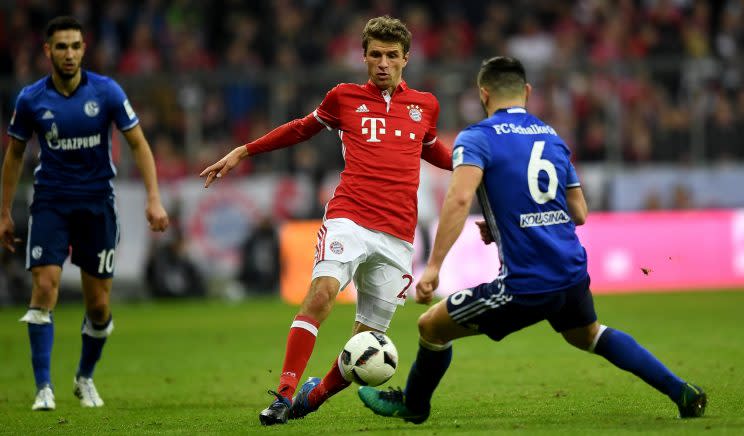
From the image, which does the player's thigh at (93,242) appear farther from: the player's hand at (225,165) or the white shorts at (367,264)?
the white shorts at (367,264)

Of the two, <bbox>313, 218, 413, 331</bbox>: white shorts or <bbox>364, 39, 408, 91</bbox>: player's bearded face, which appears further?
<bbox>364, 39, 408, 91</bbox>: player's bearded face

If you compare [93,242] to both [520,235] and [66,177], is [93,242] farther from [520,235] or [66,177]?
[520,235]

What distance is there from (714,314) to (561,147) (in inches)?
349

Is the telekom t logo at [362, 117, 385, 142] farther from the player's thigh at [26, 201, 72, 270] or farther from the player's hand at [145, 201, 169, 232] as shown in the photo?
the player's thigh at [26, 201, 72, 270]

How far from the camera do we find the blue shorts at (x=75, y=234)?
341 inches

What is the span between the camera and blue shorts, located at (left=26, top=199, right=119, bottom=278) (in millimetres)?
Result: 8672

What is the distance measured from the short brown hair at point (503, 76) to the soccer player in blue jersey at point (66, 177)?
2934 millimetres

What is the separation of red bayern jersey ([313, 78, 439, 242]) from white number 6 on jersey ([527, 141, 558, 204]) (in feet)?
4.08

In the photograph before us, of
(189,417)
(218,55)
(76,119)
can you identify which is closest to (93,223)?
(76,119)

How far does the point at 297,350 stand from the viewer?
731cm

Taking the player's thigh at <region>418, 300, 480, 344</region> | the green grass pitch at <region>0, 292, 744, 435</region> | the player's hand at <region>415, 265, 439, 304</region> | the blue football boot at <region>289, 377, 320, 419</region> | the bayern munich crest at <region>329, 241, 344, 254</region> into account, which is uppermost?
the bayern munich crest at <region>329, 241, 344, 254</region>

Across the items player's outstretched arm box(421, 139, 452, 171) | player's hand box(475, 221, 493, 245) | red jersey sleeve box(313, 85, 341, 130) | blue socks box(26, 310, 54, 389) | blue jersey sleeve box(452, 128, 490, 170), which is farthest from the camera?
blue socks box(26, 310, 54, 389)

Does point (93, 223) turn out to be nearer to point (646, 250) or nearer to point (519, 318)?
point (519, 318)

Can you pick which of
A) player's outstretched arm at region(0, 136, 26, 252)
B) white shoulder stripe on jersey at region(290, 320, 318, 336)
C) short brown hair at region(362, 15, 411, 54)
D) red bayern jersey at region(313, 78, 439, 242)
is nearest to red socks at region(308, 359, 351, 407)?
Result: white shoulder stripe on jersey at region(290, 320, 318, 336)
